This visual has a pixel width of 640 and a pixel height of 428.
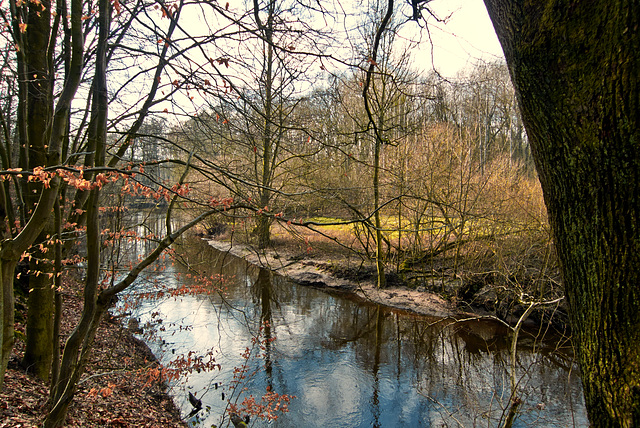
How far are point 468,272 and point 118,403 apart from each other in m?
9.00

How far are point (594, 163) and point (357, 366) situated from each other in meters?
7.64

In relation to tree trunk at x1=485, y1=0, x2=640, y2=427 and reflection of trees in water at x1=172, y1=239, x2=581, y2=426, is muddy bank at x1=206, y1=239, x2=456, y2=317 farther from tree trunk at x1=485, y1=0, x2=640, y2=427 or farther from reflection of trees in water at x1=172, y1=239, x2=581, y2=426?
tree trunk at x1=485, y1=0, x2=640, y2=427

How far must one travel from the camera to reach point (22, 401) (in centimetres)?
419

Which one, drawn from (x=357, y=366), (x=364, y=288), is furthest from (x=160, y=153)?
(x=364, y=288)

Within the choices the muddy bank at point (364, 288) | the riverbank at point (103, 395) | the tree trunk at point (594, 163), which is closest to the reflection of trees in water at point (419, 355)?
the muddy bank at point (364, 288)

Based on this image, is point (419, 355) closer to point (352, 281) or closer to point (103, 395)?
point (352, 281)

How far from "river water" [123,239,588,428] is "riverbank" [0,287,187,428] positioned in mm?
559

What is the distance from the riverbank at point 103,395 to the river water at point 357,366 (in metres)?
0.56

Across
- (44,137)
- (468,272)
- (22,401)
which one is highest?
(44,137)

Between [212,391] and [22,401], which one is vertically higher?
[22,401]

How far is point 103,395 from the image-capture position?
15.7 feet

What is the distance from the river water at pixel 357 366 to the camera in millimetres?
6242

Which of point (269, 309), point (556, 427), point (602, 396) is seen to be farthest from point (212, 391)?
point (602, 396)

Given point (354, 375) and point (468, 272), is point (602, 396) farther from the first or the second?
point (468, 272)
